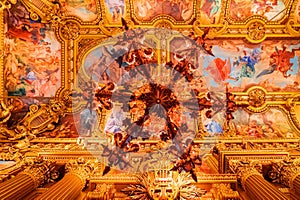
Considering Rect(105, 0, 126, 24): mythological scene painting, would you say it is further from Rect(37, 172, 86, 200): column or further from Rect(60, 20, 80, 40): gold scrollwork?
Rect(37, 172, 86, 200): column

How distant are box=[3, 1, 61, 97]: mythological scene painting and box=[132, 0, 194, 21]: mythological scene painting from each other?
3.02 m

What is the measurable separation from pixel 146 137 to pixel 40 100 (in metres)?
4.00

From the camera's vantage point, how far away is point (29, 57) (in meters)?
11.0

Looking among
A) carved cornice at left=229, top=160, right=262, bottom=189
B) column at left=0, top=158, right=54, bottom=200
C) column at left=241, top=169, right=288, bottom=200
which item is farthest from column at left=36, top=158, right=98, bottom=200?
column at left=241, top=169, right=288, bottom=200

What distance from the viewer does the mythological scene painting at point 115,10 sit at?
1094 centimetres

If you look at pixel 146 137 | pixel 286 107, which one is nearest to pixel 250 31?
pixel 286 107

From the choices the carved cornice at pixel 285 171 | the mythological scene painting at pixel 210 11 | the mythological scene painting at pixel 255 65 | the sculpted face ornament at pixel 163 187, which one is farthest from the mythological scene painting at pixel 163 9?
the sculpted face ornament at pixel 163 187

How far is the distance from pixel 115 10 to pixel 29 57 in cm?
330

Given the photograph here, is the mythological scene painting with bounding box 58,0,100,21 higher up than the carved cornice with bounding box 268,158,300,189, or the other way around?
the mythological scene painting with bounding box 58,0,100,21

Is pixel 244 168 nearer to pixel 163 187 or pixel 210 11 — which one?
pixel 163 187

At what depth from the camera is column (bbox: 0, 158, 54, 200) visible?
18.4 ft

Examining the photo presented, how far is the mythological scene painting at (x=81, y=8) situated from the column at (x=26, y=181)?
5441mm

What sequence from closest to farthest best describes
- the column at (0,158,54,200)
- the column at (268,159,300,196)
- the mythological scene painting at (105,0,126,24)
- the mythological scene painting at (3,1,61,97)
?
the column at (0,158,54,200) < the column at (268,159,300,196) < the mythological scene painting at (3,1,61,97) < the mythological scene painting at (105,0,126,24)

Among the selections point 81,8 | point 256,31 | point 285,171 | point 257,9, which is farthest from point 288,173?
point 81,8
